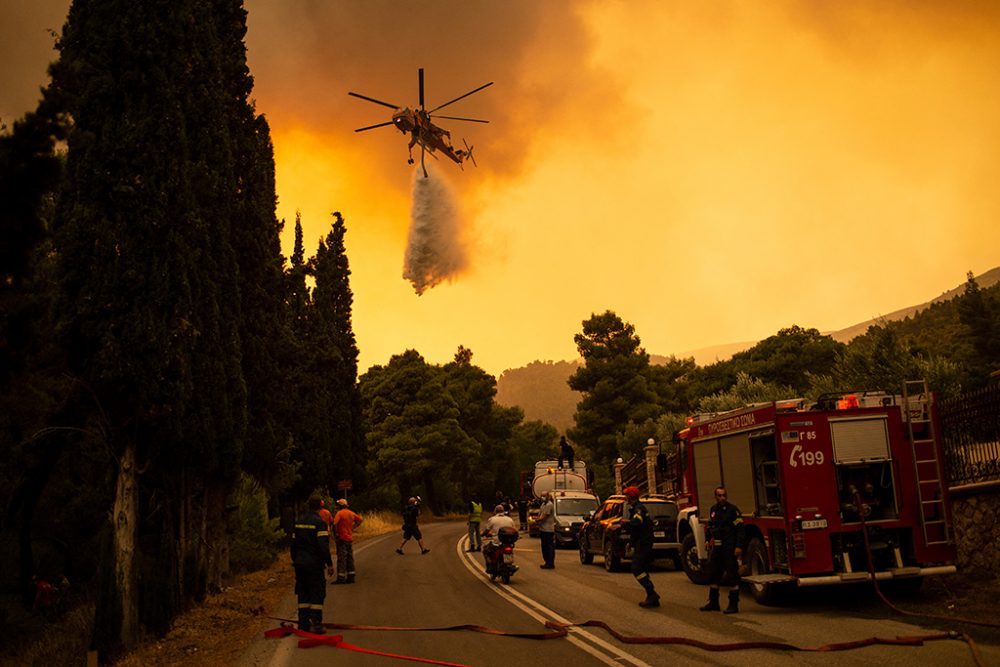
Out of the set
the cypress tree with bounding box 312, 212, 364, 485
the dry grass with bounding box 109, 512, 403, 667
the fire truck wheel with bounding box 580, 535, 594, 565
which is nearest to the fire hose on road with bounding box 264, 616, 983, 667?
the dry grass with bounding box 109, 512, 403, 667

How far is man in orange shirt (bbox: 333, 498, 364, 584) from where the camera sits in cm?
1812

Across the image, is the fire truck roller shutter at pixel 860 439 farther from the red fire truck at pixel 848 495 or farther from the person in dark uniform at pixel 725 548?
the person in dark uniform at pixel 725 548

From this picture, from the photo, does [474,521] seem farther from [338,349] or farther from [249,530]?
[338,349]

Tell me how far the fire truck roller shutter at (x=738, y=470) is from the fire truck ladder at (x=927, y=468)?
2.64 metres

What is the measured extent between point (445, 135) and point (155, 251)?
11.6 meters

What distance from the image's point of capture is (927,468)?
1295 centimetres

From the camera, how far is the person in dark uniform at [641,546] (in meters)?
13.0

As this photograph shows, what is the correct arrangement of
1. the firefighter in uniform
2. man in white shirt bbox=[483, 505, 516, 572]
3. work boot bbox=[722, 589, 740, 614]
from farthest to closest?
the firefighter in uniform → man in white shirt bbox=[483, 505, 516, 572] → work boot bbox=[722, 589, 740, 614]

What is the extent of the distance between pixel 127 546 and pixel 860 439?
39.3 ft

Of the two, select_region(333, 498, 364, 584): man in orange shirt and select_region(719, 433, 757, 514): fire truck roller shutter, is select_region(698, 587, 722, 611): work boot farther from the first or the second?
select_region(333, 498, 364, 584): man in orange shirt

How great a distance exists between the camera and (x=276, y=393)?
2008cm

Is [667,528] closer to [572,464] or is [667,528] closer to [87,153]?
[87,153]

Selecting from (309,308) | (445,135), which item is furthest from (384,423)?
(445,135)

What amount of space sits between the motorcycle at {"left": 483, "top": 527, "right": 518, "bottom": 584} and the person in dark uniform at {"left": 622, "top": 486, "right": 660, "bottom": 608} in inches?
149
